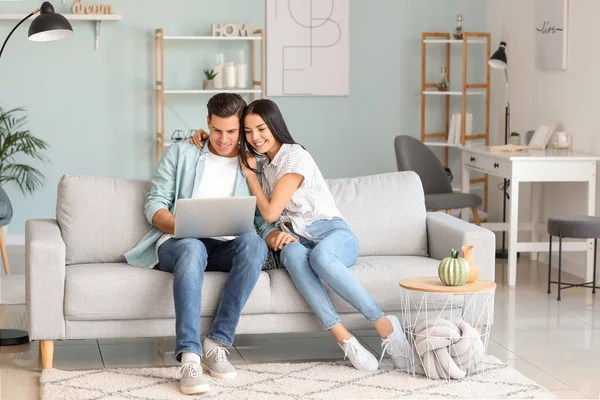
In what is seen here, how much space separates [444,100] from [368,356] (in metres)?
4.01

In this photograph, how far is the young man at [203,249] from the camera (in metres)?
3.27

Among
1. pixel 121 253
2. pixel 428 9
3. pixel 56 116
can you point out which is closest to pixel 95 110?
Result: pixel 56 116

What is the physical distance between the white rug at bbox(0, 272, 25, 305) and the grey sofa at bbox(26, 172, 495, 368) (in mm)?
1066

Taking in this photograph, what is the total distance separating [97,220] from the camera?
378 centimetres

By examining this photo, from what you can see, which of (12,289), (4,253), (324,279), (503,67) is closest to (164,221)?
(324,279)

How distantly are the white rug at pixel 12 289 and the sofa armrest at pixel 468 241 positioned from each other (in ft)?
7.01

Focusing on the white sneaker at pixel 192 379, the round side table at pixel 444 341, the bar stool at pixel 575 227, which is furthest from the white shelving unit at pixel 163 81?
the white sneaker at pixel 192 379

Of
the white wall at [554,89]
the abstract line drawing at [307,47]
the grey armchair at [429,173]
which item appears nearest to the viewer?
the white wall at [554,89]

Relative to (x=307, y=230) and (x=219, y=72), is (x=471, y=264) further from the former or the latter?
(x=219, y=72)

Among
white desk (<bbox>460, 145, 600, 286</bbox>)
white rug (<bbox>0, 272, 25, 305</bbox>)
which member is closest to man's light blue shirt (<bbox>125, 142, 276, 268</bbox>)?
white rug (<bbox>0, 272, 25, 305</bbox>)

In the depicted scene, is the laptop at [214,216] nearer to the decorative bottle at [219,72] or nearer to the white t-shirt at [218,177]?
the white t-shirt at [218,177]

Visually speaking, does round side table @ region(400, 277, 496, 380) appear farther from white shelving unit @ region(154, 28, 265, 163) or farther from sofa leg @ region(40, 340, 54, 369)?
white shelving unit @ region(154, 28, 265, 163)

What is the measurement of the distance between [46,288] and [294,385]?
0.97m

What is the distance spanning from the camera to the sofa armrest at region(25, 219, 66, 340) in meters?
3.41
